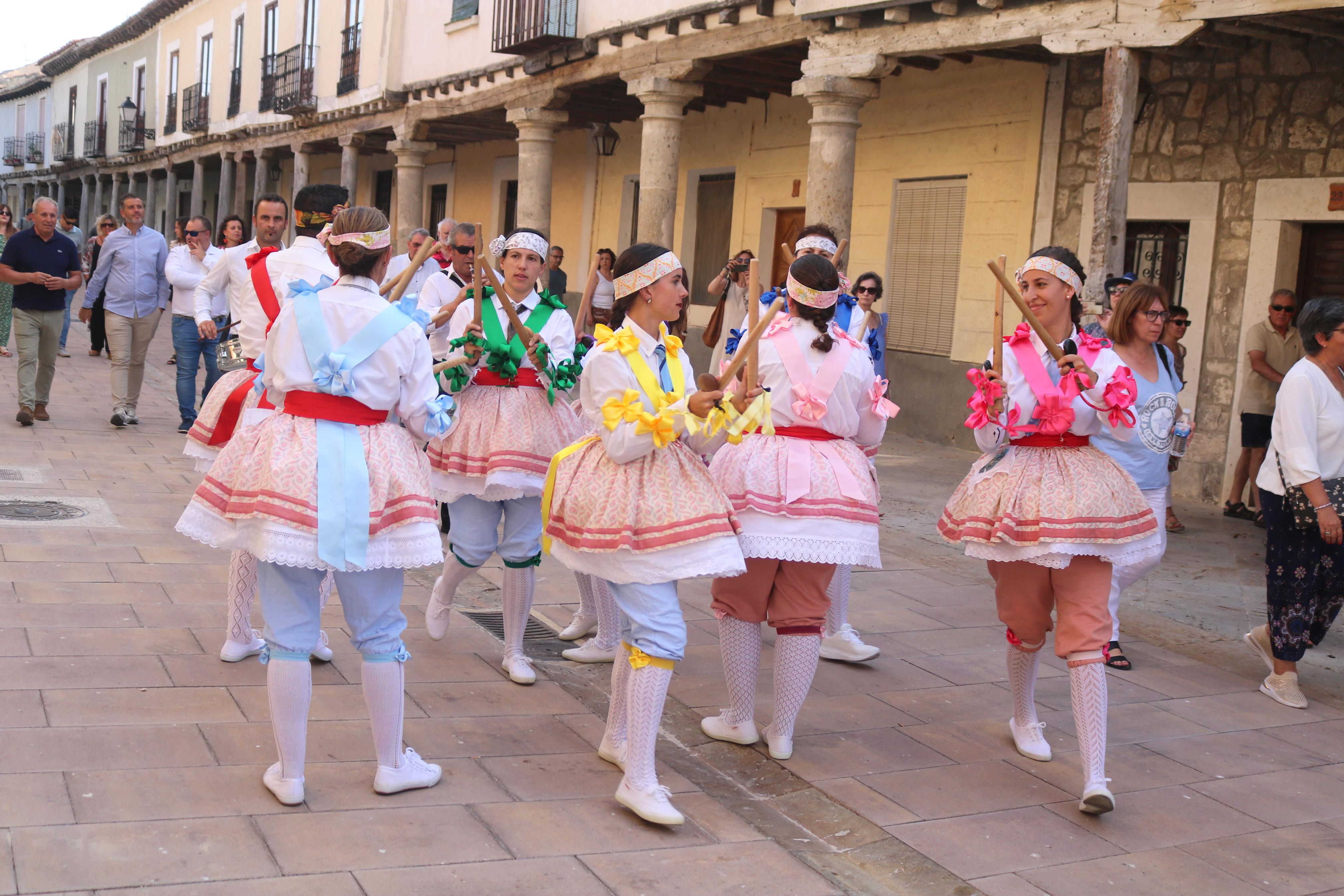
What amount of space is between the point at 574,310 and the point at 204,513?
53.5 feet

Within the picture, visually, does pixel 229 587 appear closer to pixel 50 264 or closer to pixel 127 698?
pixel 127 698

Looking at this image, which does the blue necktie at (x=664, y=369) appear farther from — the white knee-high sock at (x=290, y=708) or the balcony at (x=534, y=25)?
the balcony at (x=534, y=25)

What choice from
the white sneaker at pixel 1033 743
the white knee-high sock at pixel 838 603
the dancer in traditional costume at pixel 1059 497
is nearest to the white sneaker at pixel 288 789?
the dancer in traditional costume at pixel 1059 497

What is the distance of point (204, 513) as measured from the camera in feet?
11.8

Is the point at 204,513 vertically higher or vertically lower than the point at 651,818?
higher

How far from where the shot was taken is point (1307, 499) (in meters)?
5.15

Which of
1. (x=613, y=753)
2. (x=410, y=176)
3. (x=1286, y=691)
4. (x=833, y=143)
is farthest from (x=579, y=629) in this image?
(x=410, y=176)

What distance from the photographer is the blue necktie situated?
388 centimetres

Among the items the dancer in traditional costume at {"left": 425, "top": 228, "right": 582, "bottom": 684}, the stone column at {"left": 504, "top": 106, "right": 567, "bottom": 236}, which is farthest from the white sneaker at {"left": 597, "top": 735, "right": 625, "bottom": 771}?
the stone column at {"left": 504, "top": 106, "right": 567, "bottom": 236}

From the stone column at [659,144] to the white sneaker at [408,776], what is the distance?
9.81 meters

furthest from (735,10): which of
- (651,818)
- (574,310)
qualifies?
(651,818)

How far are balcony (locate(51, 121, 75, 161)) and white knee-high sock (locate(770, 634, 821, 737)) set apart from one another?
4857 centimetres

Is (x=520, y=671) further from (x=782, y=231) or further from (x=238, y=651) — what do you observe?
(x=782, y=231)

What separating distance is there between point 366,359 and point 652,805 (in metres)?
1.48
